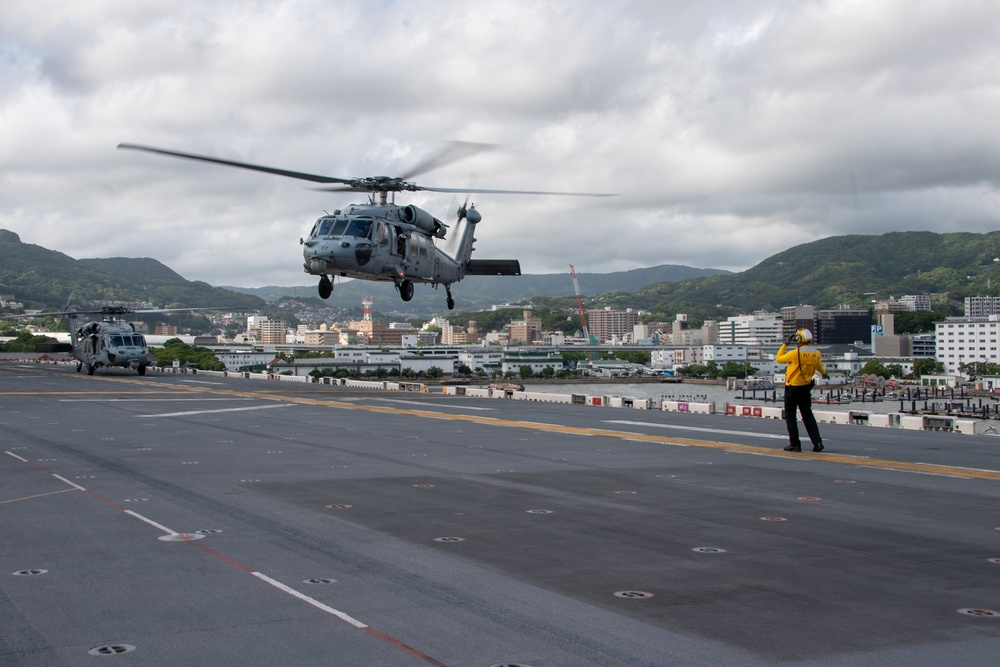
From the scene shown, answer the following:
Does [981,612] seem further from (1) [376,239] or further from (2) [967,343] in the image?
(2) [967,343]

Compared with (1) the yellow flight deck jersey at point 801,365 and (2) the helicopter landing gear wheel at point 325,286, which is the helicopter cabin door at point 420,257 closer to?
(2) the helicopter landing gear wheel at point 325,286

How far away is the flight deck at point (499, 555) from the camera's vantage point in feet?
22.6

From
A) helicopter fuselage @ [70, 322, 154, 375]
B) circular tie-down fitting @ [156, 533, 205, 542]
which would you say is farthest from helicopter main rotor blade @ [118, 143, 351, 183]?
helicopter fuselage @ [70, 322, 154, 375]

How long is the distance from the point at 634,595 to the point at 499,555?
206 cm

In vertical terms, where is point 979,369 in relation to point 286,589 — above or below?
below

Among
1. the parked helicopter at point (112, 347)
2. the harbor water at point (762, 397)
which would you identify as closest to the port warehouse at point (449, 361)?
the harbor water at point (762, 397)

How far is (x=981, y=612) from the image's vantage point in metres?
7.60

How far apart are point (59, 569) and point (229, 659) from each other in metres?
3.66

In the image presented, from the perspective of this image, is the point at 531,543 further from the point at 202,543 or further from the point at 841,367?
the point at 841,367

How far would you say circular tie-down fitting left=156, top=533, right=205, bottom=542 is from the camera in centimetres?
1054

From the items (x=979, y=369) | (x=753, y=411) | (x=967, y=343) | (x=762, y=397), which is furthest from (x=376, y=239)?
(x=967, y=343)

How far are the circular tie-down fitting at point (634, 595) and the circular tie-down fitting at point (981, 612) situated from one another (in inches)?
105

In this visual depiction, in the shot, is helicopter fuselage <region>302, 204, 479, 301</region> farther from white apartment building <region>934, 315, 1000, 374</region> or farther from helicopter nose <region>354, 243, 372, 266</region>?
white apartment building <region>934, 315, 1000, 374</region>

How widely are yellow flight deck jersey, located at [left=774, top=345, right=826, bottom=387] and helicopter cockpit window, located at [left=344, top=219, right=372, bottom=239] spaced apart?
60.5 feet
